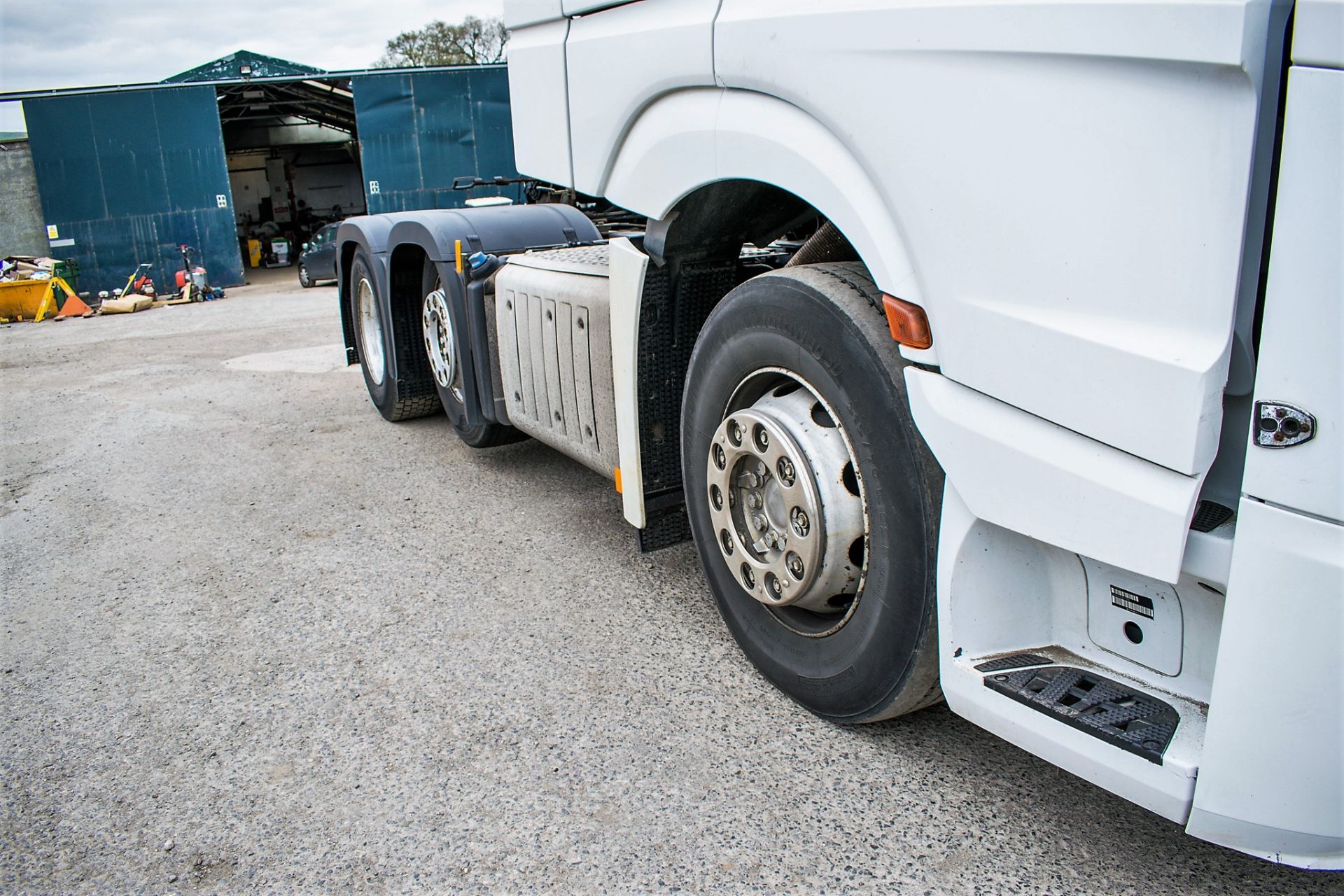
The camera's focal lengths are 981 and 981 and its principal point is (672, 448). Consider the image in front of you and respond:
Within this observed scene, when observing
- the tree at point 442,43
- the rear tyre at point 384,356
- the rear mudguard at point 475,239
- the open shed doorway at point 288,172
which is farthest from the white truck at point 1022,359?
the tree at point 442,43

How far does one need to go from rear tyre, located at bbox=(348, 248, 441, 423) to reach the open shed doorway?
76.8 ft

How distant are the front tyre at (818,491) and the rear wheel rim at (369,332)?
12.9 feet

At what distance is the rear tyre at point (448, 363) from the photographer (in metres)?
4.91

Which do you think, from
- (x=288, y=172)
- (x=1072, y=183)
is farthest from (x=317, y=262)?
(x=1072, y=183)

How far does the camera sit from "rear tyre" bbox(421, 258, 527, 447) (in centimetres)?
491

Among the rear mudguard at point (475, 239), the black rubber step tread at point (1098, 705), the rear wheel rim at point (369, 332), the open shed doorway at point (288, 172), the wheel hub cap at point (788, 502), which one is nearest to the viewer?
the black rubber step tread at point (1098, 705)

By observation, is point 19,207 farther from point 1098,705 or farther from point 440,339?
point 1098,705

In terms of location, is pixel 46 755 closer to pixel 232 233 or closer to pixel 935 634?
pixel 935 634

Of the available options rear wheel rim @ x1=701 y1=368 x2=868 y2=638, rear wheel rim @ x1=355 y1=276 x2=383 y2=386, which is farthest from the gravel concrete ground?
rear wheel rim @ x1=355 y1=276 x2=383 y2=386

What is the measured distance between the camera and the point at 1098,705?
6.19 feet

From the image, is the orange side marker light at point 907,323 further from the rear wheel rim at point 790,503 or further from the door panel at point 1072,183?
the rear wheel rim at point 790,503

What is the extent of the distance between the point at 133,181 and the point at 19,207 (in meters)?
2.64

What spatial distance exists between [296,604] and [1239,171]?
3385 millimetres

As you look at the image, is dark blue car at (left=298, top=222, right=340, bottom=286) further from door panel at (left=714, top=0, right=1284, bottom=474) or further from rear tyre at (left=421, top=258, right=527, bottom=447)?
door panel at (left=714, top=0, right=1284, bottom=474)
